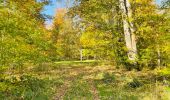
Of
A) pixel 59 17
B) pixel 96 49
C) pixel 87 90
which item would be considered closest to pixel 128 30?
pixel 96 49

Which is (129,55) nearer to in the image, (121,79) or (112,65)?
(121,79)

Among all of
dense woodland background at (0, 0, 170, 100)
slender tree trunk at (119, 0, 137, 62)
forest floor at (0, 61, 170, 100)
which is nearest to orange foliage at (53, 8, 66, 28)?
dense woodland background at (0, 0, 170, 100)

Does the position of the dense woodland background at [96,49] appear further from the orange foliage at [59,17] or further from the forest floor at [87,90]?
the orange foliage at [59,17]

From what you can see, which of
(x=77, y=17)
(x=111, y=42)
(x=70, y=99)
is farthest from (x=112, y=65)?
(x=70, y=99)

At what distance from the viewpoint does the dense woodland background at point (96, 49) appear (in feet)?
36.2

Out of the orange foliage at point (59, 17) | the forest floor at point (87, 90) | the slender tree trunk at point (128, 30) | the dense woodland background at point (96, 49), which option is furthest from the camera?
the orange foliage at point (59, 17)

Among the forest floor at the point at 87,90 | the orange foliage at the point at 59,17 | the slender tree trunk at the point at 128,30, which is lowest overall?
the forest floor at the point at 87,90

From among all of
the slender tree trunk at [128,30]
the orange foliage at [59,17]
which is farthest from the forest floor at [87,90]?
the orange foliage at [59,17]

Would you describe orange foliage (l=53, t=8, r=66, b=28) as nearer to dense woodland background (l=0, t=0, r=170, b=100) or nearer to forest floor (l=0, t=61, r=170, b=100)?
dense woodland background (l=0, t=0, r=170, b=100)

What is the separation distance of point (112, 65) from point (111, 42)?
657 centimetres

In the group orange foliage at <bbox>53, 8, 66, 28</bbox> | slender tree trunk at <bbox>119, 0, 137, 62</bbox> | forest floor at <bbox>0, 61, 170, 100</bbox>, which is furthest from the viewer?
orange foliage at <bbox>53, 8, 66, 28</bbox>

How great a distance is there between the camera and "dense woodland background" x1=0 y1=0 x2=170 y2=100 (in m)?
11.0

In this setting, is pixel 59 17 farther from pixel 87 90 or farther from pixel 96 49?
pixel 87 90

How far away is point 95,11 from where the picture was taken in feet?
73.5
